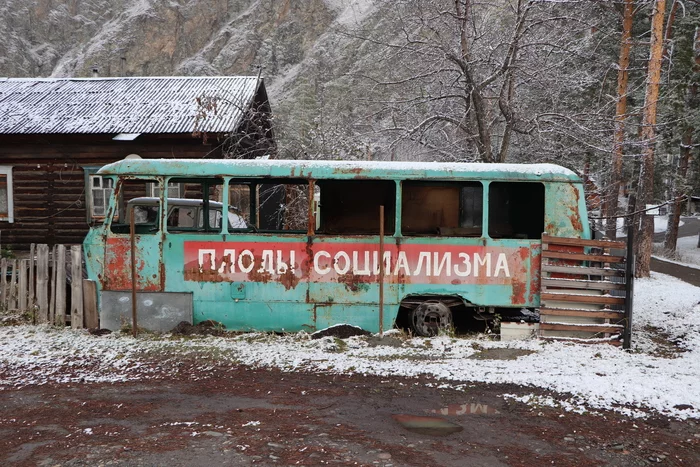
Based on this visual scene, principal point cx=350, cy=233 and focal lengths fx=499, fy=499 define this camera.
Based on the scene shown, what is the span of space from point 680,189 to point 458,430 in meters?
21.6

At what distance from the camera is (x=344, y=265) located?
277 inches

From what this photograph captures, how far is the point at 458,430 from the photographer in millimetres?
4383

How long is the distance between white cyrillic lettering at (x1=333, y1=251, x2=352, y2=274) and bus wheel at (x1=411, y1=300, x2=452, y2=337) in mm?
1175

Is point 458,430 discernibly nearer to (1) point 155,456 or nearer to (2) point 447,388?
(2) point 447,388

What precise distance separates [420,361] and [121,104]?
15003 mm

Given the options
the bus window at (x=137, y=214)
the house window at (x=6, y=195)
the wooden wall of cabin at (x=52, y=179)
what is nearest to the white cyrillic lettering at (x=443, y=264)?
the bus window at (x=137, y=214)

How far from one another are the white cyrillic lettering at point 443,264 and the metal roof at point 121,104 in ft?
29.2

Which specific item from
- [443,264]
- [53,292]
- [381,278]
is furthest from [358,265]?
[53,292]

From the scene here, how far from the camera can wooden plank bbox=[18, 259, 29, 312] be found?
775 cm

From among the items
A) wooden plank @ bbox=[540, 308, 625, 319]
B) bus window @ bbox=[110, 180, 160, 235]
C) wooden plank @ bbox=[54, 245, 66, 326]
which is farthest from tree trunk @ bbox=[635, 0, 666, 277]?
wooden plank @ bbox=[54, 245, 66, 326]

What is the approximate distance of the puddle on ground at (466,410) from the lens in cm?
476

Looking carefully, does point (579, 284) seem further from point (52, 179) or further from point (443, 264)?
point (52, 179)

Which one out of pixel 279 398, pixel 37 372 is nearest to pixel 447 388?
pixel 279 398

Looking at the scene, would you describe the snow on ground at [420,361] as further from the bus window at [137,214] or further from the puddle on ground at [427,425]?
the bus window at [137,214]
